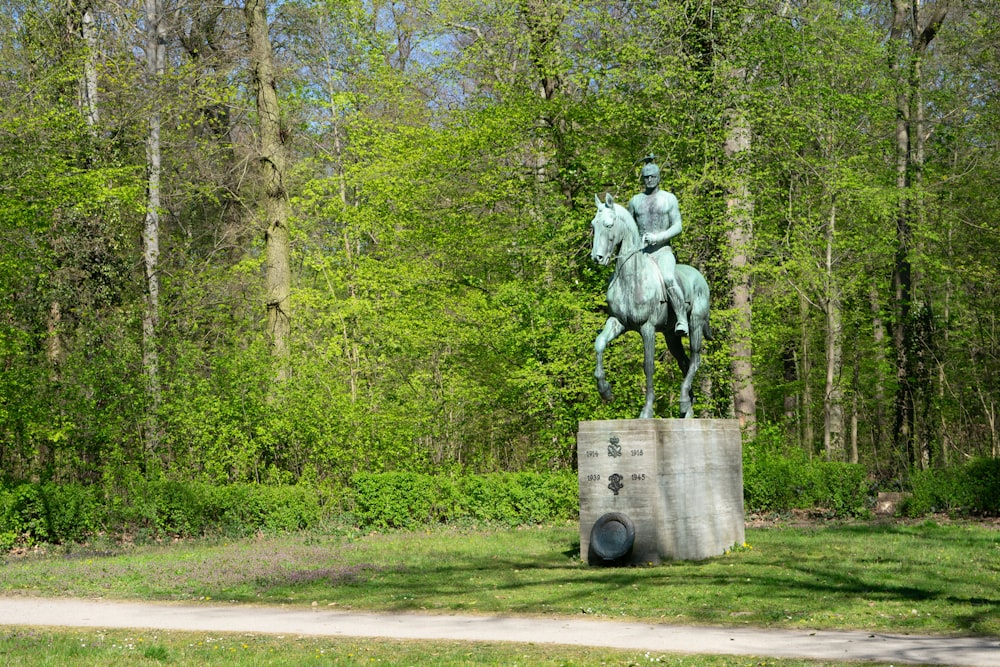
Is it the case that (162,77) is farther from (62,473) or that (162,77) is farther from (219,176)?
(62,473)

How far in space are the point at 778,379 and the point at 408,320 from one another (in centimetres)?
1775

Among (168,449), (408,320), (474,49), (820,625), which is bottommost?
(820,625)

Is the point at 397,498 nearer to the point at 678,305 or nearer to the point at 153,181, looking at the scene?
the point at 678,305

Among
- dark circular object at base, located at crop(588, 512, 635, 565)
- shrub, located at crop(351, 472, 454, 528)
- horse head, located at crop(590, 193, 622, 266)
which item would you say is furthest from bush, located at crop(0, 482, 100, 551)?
horse head, located at crop(590, 193, 622, 266)

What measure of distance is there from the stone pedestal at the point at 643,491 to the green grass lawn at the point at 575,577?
361 millimetres

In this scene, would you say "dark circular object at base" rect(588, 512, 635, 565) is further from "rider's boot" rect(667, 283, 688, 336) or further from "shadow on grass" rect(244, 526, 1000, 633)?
"rider's boot" rect(667, 283, 688, 336)

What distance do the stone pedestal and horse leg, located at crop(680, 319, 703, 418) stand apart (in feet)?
1.80

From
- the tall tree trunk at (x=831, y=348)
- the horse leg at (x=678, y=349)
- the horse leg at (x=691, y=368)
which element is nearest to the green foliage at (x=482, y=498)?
the horse leg at (x=678, y=349)

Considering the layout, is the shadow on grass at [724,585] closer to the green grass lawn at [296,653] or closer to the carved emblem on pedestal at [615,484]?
the carved emblem on pedestal at [615,484]

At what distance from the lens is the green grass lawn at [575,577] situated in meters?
11.9

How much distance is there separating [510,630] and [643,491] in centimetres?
476

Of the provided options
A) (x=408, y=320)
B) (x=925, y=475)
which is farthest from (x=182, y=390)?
(x=925, y=475)

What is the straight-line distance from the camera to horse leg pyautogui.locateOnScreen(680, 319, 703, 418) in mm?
16703

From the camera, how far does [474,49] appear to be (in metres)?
25.9
